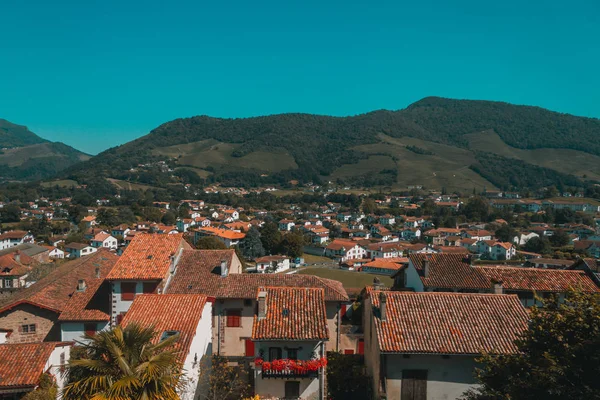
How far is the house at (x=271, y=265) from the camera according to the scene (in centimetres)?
8344

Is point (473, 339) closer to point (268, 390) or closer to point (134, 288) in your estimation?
point (268, 390)

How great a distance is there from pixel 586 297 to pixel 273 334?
34.5 ft

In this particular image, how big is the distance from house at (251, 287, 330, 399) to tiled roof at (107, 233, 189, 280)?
33.6 feet

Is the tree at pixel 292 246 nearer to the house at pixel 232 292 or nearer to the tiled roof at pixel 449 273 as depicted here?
the house at pixel 232 292

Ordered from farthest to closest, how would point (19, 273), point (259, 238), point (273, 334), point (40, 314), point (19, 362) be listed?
point (259, 238), point (19, 273), point (40, 314), point (273, 334), point (19, 362)

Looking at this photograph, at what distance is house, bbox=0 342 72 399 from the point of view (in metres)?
16.1

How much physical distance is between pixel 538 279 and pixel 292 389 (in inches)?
618

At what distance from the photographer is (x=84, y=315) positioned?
2722 cm

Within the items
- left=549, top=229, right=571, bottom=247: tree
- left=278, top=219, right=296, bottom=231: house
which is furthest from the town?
left=278, top=219, right=296, bottom=231: house

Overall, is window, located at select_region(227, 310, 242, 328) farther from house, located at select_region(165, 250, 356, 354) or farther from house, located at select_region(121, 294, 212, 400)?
house, located at select_region(121, 294, 212, 400)

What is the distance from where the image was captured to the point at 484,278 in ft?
89.9

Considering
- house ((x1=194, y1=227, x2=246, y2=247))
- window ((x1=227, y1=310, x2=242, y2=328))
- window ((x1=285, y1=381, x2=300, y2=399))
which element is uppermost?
window ((x1=227, y1=310, x2=242, y2=328))

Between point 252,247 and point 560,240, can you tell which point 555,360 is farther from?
point 560,240

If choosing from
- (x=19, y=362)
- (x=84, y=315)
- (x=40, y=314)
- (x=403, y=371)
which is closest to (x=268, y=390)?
(x=403, y=371)
